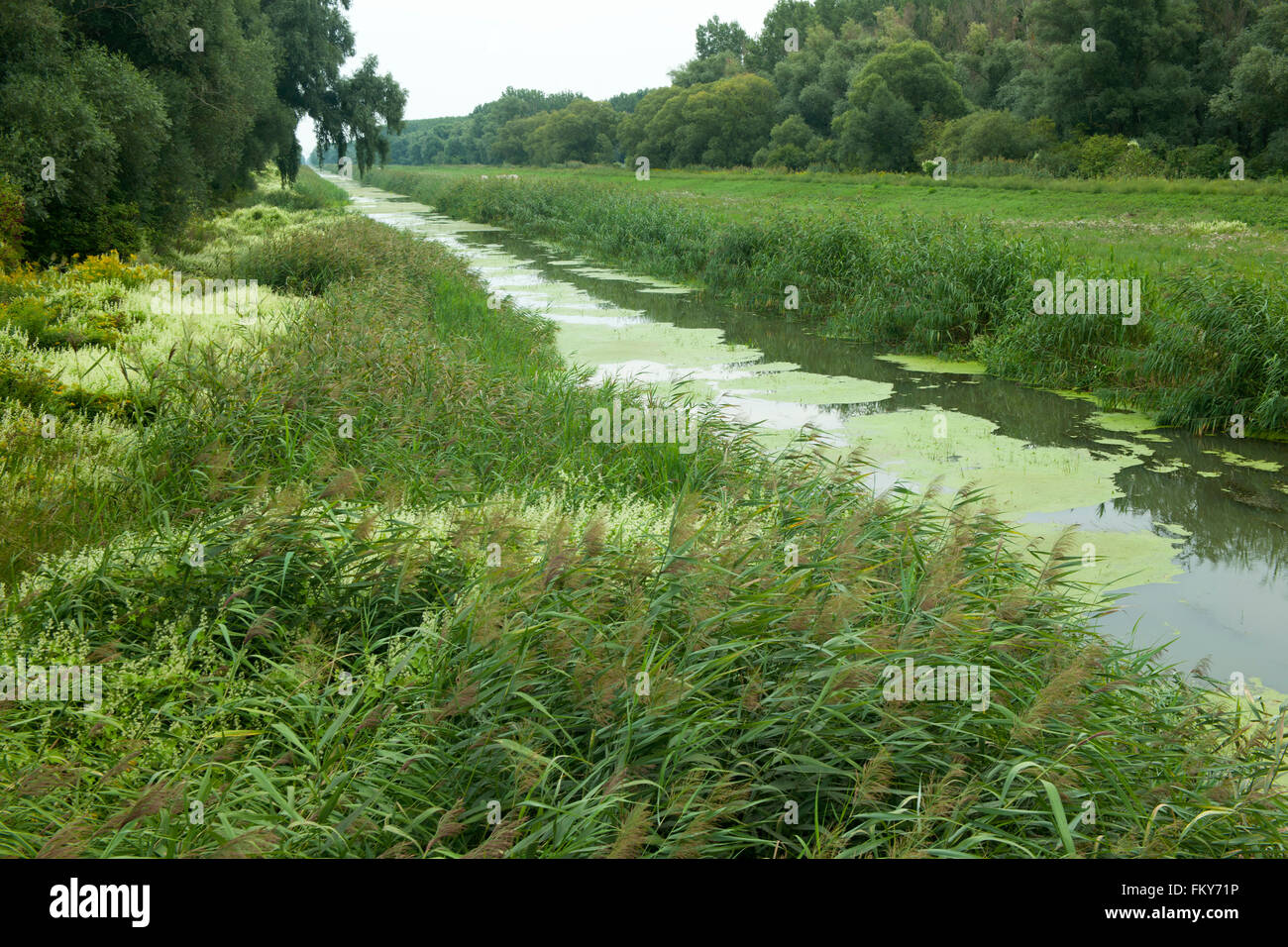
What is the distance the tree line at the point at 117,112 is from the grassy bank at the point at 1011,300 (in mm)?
10223

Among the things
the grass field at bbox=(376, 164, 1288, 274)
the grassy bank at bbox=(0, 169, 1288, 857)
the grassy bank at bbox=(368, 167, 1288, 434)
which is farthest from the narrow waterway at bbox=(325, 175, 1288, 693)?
the grass field at bbox=(376, 164, 1288, 274)

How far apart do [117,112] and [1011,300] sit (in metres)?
13.5

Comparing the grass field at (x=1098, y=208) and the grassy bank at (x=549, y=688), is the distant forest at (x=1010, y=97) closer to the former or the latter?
the grass field at (x=1098, y=208)

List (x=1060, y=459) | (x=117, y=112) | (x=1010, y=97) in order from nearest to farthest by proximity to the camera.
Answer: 1. (x=1060, y=459)
2. (x=117, y=112)
3. (x=1010, y=97)

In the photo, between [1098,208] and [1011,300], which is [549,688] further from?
[1098,208]

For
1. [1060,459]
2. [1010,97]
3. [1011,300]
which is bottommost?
[1060,459]

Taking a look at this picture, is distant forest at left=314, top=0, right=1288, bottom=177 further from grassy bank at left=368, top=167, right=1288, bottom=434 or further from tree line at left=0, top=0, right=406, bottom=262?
tree line at left=0, top=0, right=406, bottom=262

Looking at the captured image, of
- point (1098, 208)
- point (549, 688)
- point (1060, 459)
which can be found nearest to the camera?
point (549, 688)

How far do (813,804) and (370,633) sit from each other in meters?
2.07

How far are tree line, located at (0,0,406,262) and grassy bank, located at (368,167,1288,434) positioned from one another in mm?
10223

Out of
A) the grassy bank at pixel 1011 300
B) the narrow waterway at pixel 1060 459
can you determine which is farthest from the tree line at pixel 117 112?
the grassy bank at pixel 1011 300

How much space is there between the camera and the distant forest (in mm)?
38688

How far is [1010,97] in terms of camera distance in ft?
178

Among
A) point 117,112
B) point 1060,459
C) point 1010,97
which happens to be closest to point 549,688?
point 1060,459
